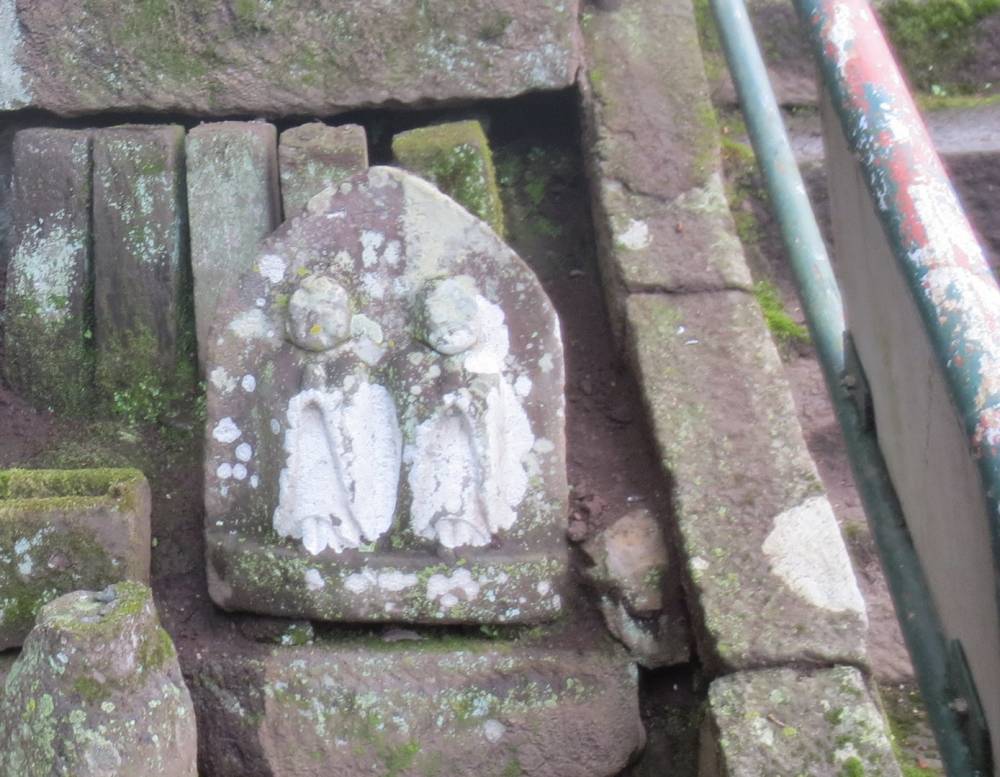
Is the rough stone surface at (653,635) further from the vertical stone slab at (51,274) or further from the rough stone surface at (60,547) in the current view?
the vertical stone slab at (51,274)

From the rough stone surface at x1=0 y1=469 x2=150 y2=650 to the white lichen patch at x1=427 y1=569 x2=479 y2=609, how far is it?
0.53 metres

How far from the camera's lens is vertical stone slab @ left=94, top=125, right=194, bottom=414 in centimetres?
262

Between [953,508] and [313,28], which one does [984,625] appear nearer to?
[953,508]

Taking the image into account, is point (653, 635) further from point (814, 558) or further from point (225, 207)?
point (225, 207)

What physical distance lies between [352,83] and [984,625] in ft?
7.52

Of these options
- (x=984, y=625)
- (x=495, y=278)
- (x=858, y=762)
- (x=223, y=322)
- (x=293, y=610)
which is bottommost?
(x=293, y=610)

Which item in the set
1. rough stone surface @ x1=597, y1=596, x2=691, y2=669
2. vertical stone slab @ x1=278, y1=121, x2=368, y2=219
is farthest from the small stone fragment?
vertical stone slab @ x1=278, y1=121, x2=368, y2=219

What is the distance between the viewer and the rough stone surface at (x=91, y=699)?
165cm

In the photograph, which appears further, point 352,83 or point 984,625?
point 352,83

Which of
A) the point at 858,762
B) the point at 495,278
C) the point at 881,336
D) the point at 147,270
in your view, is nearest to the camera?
the point at 881,336

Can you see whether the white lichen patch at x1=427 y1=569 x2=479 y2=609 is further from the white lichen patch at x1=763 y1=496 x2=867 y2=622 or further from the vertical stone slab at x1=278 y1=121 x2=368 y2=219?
the vertical stone slab at x1=278 y1=121 x2=368 y2=219

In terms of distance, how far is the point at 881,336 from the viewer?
113cm

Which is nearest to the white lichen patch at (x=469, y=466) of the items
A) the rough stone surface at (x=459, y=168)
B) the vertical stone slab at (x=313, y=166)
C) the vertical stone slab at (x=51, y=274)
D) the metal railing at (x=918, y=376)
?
the rough stone surface at (x=459, y=168)

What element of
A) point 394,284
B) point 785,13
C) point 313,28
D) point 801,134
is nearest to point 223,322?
point 394,284
